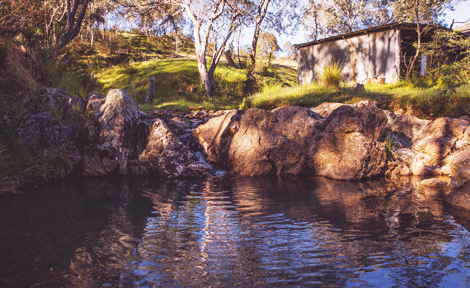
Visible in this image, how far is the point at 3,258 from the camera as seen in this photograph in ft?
10.5

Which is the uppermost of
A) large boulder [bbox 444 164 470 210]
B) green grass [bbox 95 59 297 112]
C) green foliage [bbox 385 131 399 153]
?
green grass [bbox 95 59 297 112]

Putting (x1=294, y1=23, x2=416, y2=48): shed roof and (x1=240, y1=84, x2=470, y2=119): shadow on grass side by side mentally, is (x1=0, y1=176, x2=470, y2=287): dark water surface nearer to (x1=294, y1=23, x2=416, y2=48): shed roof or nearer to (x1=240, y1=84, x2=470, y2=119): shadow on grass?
(x1=240, y1=84, x2=470, y2=119): shadow on grass

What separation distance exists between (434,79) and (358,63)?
237 inches

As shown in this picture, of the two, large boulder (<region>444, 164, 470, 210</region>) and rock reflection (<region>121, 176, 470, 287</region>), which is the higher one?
large boulder (<region>444, 164, 470, 210</region>)

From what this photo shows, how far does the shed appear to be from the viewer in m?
17.8

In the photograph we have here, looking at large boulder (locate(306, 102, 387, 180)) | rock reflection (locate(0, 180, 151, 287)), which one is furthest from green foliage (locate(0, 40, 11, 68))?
large boulder (locate(306, 102, 387, 180))

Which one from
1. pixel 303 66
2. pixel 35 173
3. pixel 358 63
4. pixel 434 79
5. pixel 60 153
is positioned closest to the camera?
pixel 35 173

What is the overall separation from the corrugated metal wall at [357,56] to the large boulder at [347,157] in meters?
11.7

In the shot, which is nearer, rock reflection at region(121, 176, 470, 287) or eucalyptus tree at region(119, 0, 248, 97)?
rock reflection at region(121, 176, 470, 287)

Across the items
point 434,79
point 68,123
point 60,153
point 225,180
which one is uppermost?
point 434,79

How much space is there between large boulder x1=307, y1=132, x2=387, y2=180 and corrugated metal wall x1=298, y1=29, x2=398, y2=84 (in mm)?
11670

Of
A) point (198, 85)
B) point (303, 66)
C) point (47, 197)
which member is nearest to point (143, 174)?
point (47, 197)

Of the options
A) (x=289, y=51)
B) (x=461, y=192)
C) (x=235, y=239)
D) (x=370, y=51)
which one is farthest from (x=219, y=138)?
(x=289, y=51)

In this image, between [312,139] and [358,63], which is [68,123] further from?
[358,63]
